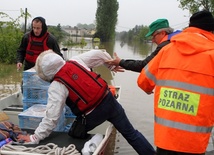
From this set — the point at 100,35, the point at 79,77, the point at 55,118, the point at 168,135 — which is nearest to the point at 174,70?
the point at 168,135

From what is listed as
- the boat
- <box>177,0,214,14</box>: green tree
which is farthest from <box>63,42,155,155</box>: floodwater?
<box>177,0,214,14</box>: green tree

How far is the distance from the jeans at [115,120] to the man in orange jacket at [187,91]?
1088 mm

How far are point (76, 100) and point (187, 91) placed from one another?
1408 mm

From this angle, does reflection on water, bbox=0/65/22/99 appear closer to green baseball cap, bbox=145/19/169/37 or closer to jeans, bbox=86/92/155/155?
jeans, bbox=86/92/155/155

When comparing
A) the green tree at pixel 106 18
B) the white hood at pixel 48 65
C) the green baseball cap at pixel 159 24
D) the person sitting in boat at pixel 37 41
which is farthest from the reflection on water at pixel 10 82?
the green tree at pixel 106 18

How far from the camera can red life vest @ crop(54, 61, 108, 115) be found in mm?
3039

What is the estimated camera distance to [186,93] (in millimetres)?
2014

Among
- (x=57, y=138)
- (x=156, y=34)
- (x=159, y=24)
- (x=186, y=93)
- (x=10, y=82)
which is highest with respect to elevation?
(x=159, y=24)

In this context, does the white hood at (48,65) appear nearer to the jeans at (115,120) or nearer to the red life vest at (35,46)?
the jeans at (115,120)

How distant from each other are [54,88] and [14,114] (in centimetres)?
189

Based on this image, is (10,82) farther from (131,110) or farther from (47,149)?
(47,149)

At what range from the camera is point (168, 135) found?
6.80 feet

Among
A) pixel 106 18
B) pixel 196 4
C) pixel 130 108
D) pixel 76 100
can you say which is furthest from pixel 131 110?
pixel 106 18

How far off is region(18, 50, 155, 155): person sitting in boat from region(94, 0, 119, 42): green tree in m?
62.0
